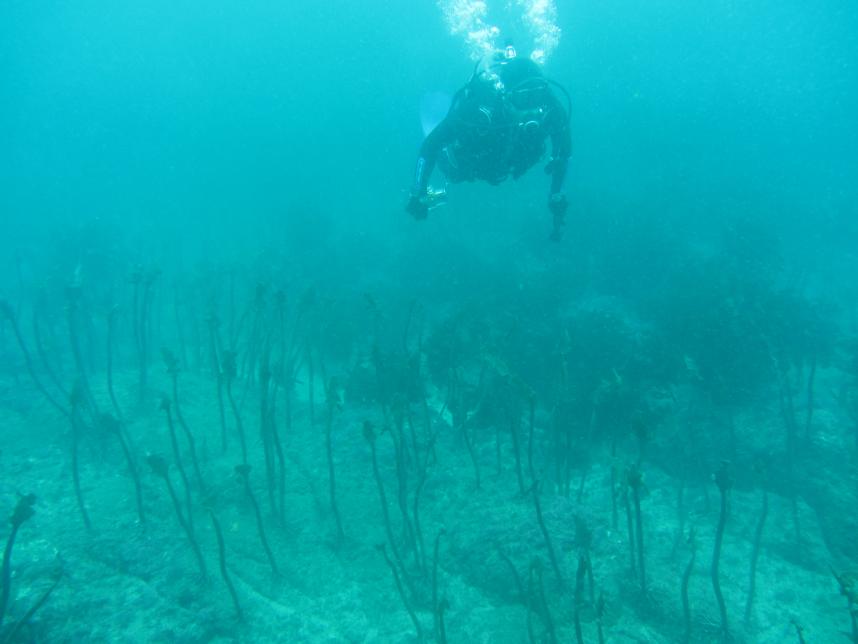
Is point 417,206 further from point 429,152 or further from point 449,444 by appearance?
point 449,444

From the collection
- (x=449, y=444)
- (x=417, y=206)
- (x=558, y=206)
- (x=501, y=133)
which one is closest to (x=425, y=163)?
(x=417, y=206)

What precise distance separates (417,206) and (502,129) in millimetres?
1879

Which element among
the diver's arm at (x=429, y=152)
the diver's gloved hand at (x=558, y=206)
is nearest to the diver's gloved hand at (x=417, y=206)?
the diver's arm at (x=429, y=152)

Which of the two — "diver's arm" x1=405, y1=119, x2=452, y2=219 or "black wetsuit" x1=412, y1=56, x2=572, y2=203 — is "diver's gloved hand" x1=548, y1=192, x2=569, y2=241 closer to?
"black wetsuit" x1=412, y1=56, x2=572, y2=203

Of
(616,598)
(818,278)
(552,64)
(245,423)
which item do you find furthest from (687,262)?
(552,64)

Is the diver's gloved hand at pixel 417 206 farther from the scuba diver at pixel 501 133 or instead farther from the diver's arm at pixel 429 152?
the diver's arm at pixel 429 152

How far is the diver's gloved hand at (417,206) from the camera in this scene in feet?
24.6

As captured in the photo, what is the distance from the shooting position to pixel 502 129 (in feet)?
23.2

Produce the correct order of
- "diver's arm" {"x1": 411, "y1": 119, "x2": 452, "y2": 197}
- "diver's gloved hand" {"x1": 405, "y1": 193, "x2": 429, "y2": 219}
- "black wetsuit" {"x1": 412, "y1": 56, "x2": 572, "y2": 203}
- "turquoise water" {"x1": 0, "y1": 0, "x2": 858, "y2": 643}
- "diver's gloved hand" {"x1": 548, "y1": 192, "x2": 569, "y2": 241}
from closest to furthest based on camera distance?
1. "turquoise water" {"x1": 0, "y1": 0, "x2": 858, "y2": 643}
2. "black wetsuit" {"x1": 412, "y1": 56, "x2": 572, "y2": 203}
3. "diver's gloved hand" {"x1": 548, "y1": 192, "x2": 569, "y2": 241}
4. "diver's gloved hand" {"x1": 405, "y1": 193, "x2": 429, "y2": 219}
5. "diver's arm" {"x1": 411, "y1": 119, "x2": 452, "y2": 197}

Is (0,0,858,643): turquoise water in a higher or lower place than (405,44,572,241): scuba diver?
lower

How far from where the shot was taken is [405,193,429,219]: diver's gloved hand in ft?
24.6

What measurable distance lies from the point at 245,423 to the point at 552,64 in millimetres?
96151

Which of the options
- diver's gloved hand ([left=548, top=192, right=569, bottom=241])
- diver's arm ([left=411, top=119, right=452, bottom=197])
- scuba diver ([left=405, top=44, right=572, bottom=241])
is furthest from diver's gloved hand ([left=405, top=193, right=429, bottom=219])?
diver's gloved hand ([left=548, top=192, right=569, bottom=241])

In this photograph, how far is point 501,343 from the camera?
321 inches
